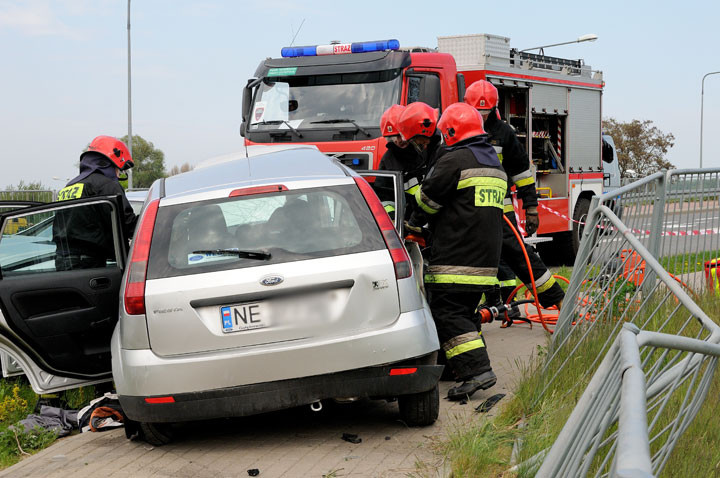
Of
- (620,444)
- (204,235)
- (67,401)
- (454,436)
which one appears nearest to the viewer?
(620,444)

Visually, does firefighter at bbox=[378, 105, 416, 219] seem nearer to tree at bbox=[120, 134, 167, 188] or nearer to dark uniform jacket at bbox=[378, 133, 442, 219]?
dark uniform jacket at bbox=[378, 133, 442, 219]

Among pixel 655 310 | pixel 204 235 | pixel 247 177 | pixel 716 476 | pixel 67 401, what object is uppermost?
pixel 247 177

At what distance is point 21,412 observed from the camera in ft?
20.1

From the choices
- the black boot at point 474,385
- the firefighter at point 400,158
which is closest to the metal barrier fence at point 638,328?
the black boot at point 474,385

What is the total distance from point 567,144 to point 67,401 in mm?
10289

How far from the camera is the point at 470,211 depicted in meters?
5.50

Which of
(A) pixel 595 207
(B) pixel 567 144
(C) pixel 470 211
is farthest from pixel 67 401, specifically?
(B) pixel 567 144

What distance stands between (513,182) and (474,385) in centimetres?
304

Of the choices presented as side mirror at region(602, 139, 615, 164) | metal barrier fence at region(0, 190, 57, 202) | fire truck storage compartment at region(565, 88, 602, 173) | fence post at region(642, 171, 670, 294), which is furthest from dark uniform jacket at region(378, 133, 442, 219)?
side mirror at region(602, 139, 615, 164)

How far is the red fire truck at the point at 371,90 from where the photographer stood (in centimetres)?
1027

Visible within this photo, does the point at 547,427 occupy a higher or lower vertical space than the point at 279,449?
higher

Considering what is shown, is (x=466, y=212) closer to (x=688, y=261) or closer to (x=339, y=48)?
(x=688, y=261)

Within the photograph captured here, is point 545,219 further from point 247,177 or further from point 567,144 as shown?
point 247,177

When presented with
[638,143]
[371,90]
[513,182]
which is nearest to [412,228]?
[513,182]
